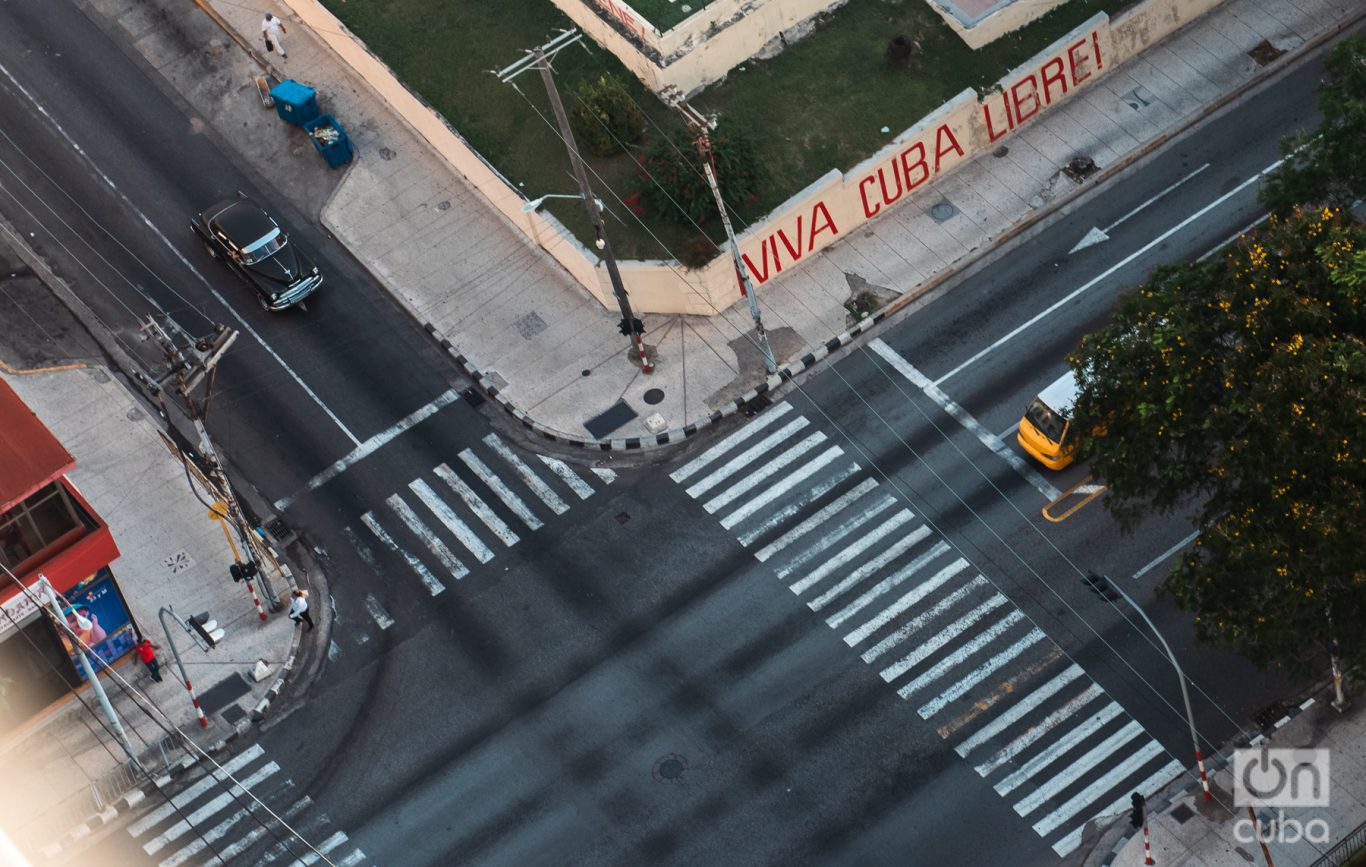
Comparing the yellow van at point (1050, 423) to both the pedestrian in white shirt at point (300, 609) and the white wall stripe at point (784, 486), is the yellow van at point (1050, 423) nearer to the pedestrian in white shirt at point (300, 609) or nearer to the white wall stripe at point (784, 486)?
the white wall stripe at point (784, 486)

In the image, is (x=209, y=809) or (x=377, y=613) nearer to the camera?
(x=209, y=809)

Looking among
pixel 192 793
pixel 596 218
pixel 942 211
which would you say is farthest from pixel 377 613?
pixel 942 211

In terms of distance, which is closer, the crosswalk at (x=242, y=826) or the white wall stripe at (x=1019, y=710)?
the crosswalk at (x=242, y=826)

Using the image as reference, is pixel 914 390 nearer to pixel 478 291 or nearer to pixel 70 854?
pixel 478 291

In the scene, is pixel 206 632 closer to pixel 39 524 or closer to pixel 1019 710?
pixel 39 524

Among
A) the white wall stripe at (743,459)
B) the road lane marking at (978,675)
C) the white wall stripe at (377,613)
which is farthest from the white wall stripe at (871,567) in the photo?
the white wall stripe at (377,613)
